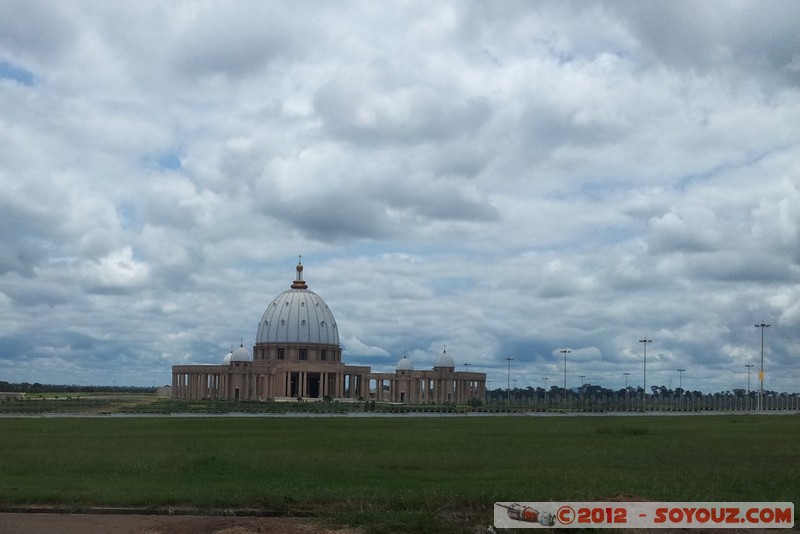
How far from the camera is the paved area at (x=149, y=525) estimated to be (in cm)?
1625

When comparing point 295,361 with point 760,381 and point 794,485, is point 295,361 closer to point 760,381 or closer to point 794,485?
point 760,381

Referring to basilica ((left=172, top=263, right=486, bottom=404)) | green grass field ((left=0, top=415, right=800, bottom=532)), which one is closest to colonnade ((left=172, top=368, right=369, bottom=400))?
basilica ((left=172, top=263, right=486, bottom=404))

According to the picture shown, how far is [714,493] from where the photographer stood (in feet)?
67.3

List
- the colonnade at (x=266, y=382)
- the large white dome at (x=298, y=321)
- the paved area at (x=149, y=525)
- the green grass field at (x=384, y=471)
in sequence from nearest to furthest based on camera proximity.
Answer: the paved area at (x=149, y=525), the green grass field at (x=384, y=471), the colonnade at (x=266, y=382), the large white dome at (x=298, y=321)

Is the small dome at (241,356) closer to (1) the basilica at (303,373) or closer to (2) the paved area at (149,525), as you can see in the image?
(1) the basilica at (303,373)

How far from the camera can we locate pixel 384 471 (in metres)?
25.7

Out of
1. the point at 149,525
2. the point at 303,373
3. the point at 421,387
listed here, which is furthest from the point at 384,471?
the point at 421,387

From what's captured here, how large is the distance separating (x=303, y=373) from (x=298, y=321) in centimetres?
999

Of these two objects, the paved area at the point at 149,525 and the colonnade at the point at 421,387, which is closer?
the paved area at the point at 149,525

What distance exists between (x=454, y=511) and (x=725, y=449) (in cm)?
2173

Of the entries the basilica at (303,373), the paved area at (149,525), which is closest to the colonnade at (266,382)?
the basilica at (303,373)

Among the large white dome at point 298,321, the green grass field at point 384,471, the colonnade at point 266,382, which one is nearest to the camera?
the green grass field at point 384,471

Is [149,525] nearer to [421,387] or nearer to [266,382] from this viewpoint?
[266,382]

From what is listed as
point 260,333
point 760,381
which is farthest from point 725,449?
point 260,333
